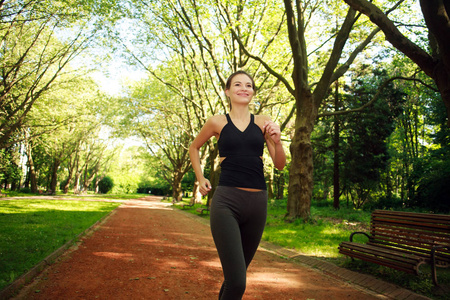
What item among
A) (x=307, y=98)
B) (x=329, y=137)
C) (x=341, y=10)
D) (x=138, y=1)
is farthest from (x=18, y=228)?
(x=329, y=137)

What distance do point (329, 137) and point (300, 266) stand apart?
1989 centimetres

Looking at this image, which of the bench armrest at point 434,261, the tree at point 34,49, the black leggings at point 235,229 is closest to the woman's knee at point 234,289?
the black leggings at point 235,229

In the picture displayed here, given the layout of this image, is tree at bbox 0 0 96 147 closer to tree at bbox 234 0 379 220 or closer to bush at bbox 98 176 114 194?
tree at bbox 234 0 379 220

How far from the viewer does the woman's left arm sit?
92.6 inches

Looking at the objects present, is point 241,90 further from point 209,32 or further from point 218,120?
point 209,32

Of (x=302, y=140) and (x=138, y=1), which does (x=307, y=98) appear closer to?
(x=302, y=140)

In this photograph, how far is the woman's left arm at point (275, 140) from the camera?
7.72 ft

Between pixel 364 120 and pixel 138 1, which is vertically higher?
pixel 138 1

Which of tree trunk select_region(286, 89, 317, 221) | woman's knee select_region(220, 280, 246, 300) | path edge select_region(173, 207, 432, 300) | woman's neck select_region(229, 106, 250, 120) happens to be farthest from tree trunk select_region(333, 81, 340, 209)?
woman's knee select_region(220, 280, 246, 300)

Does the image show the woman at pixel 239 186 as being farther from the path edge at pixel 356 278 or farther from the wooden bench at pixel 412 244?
the wooden bench at pixel 412 244

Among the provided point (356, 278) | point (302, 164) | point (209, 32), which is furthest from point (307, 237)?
point (209, 32)

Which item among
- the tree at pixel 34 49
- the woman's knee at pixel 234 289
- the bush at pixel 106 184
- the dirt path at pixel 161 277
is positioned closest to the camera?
the woman's knee at pixel 234 289

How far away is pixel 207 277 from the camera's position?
5547 mm

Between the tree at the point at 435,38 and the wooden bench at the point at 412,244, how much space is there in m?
1.83
